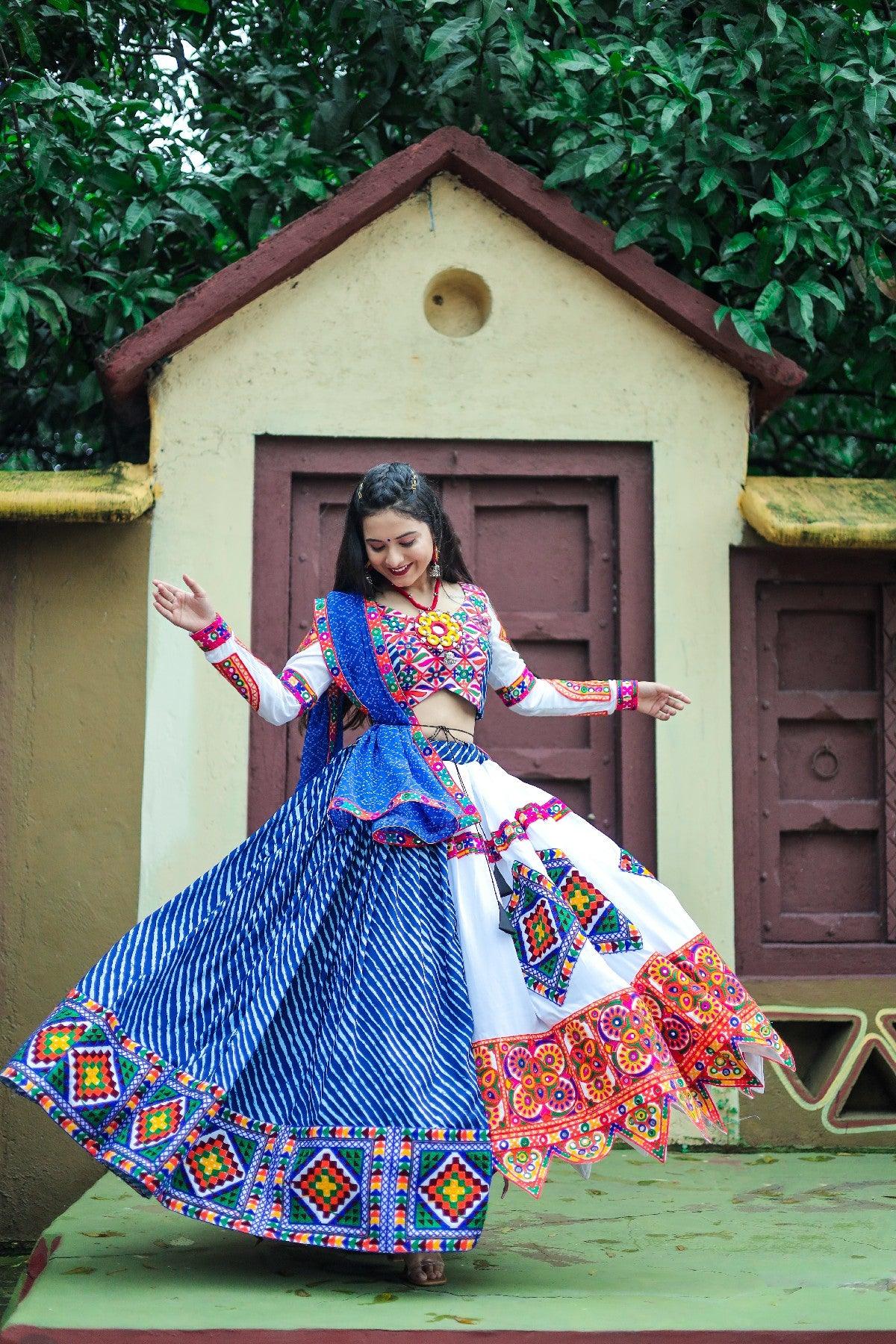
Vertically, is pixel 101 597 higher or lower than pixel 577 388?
lower

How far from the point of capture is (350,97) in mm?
5543

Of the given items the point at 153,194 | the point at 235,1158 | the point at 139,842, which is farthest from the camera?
the point at 153,194

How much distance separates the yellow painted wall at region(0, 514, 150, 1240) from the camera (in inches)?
193

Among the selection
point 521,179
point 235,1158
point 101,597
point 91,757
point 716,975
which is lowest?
point 235,1158

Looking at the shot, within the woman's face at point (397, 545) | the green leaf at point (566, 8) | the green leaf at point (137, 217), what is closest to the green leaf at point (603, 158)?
the green leaf at point (566, 8)

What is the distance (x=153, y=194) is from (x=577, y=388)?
1.77 meters

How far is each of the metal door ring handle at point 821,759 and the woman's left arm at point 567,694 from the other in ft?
4.45

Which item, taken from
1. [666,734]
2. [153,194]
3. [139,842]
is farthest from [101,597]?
[666,734]

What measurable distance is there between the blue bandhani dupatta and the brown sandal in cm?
93

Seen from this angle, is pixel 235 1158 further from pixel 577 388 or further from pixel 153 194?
pixel 153 194

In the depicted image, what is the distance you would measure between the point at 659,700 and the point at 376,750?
0.90 m

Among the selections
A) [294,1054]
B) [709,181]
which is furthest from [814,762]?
[294,1054]

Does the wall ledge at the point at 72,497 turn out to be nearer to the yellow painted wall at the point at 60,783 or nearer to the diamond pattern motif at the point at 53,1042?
the yellow painted wall at the point at 60,783

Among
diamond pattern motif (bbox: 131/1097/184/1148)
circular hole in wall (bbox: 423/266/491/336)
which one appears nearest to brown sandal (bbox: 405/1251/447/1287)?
diamond pattern motif (bbox: 131/1097/184/1148)
